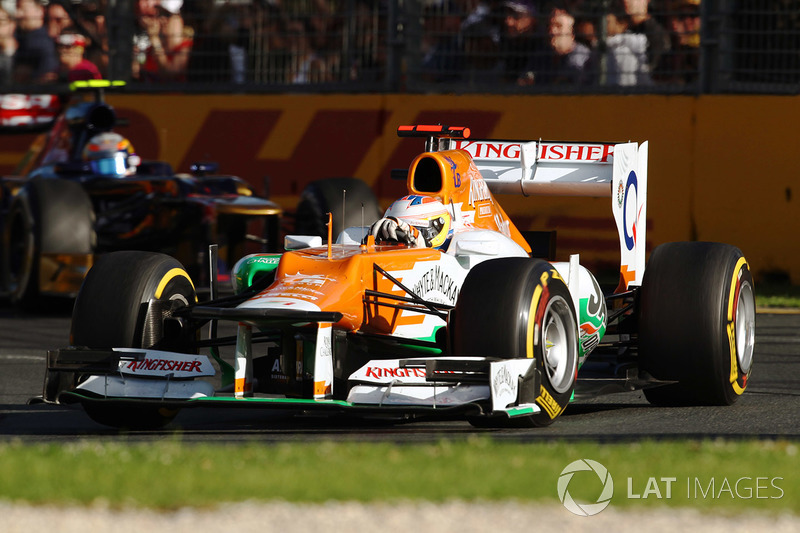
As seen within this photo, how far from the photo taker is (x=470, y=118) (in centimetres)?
1439

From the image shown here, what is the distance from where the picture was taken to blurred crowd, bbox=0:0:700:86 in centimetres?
1380

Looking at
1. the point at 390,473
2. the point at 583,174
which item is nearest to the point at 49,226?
the point at 583,174

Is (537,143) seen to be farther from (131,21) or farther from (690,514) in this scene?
(131,21)

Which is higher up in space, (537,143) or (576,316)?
(537,143)

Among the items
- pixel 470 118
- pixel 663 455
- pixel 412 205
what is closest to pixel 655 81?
pixel 470 118

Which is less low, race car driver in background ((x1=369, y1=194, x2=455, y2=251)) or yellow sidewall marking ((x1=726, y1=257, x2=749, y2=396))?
race car driver in background ((x1=369, y1=194, x2=455, y2=251))

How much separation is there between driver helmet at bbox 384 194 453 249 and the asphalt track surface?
3.60 feet

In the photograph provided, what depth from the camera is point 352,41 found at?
15078mm

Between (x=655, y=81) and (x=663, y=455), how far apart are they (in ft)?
28.8

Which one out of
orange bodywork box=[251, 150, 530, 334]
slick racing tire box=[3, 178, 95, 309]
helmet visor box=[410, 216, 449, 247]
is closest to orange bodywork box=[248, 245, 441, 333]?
→ orange bodywork box=[251, 150, 530, 334]

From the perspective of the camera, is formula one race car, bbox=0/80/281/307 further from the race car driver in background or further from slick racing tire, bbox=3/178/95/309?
the race car driver in background

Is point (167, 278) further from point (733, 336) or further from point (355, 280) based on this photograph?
point (733, 336)

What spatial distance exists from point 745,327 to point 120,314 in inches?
143

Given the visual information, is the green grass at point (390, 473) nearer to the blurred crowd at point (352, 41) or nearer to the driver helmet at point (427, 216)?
the driver helmet at point (427, 216)
